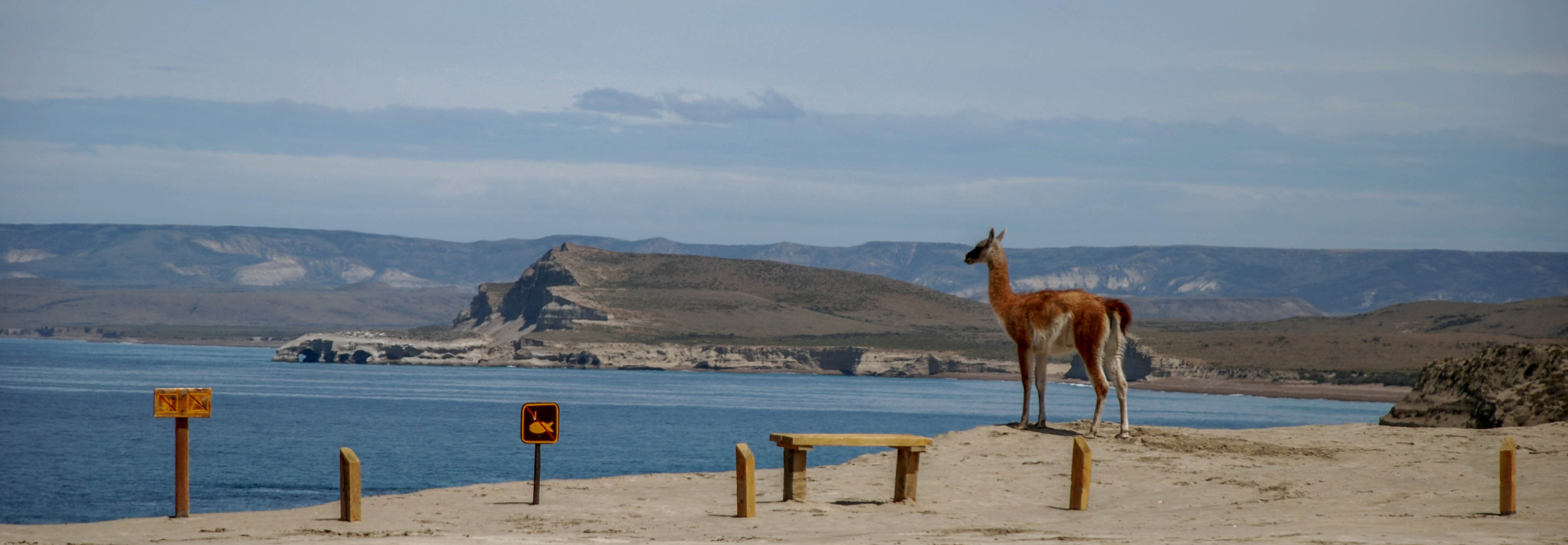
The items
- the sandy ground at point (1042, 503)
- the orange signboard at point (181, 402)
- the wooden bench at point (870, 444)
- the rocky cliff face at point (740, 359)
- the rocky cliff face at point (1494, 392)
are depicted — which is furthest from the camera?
the rocky cliff face at point (740, 359)

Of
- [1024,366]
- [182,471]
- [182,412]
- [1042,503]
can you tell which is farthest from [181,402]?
[1024,366]

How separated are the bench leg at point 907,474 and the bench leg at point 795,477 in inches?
51.1

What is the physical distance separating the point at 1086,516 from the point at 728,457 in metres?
35.3

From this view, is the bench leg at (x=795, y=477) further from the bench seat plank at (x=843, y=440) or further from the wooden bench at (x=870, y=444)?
the bench seat plank at (x=843, y=440)

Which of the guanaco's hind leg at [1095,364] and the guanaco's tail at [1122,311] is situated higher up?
the guanaco's tail at [1122,311]

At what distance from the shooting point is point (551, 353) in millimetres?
196125

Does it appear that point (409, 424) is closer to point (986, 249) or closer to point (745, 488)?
point (986, 249)

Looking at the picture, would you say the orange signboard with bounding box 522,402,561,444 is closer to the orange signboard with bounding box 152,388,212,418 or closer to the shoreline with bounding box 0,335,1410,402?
the orange signboard with bounding box 152,388,212,418

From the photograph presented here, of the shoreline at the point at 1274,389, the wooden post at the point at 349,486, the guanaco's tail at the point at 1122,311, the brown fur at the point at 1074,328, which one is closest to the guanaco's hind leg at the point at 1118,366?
the brown fur at the point at 1074,328

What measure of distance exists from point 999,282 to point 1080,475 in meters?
7.50

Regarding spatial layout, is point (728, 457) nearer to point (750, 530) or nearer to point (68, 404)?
point (750, 530)

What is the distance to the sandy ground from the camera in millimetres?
16484

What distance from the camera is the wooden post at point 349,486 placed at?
17.8 meters

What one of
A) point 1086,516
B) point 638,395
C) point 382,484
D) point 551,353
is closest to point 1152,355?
point 638,395
